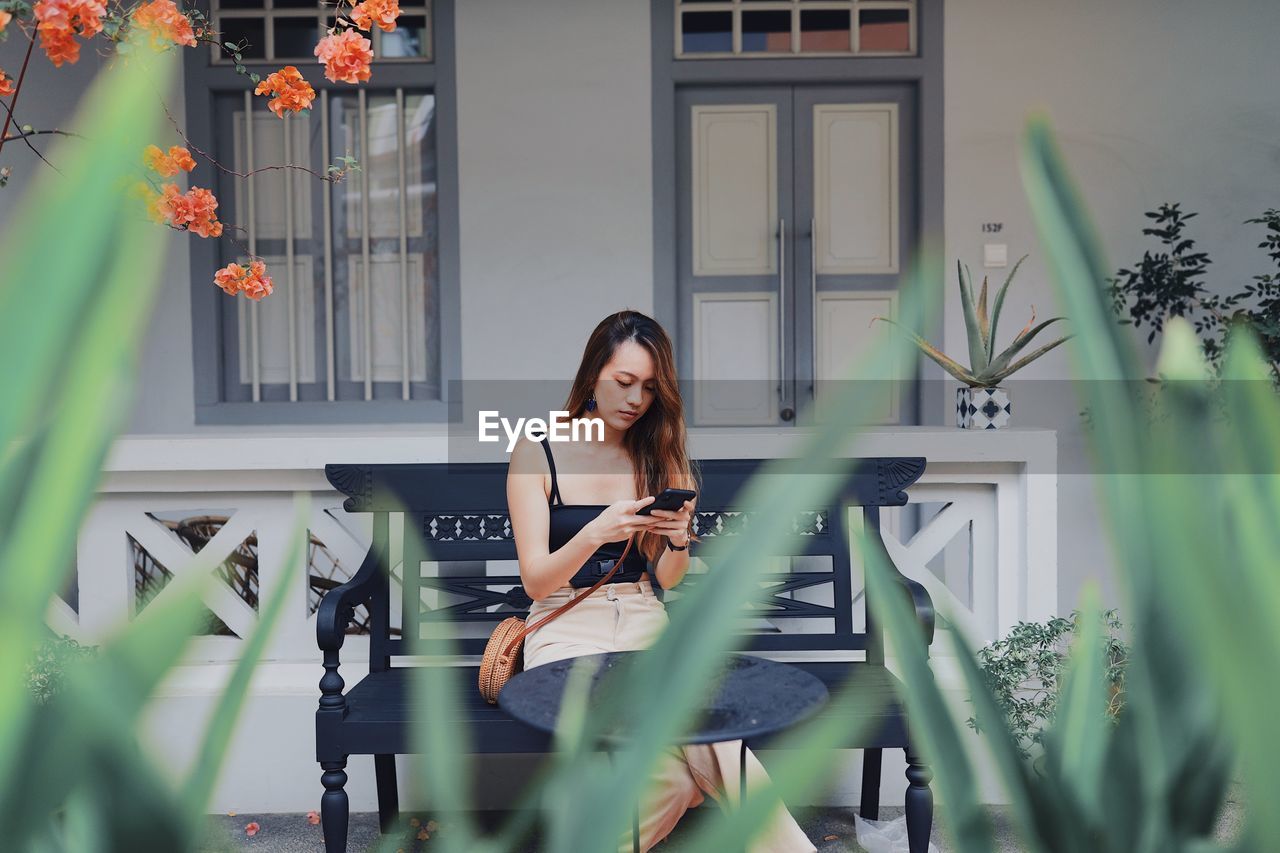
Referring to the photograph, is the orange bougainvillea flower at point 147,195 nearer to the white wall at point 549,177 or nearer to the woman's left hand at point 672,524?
the woman's left hand at point 672,524

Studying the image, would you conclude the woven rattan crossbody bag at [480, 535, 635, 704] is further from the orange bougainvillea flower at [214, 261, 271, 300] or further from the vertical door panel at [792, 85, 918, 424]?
the vertical door panel at [792, 85, 918, 424]

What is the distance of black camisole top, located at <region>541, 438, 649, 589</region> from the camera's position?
272cm

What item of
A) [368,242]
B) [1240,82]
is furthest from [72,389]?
[1240,82]

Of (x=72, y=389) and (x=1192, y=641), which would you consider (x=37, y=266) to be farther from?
(x=1192, y=641)

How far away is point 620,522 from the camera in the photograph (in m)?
2.35

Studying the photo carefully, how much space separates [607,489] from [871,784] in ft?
3.69

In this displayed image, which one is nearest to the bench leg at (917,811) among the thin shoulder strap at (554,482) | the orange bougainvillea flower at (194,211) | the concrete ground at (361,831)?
the concrete ground at (361,831)

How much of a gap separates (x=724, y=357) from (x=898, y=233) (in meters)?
1.08

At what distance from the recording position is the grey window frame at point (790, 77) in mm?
5055

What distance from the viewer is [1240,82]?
510 centimetres

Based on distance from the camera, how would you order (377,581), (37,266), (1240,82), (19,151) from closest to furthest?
(37,266) < (377,581) < (19,151) < (1240,82)

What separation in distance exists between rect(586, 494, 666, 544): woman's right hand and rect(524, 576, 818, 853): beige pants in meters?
0.20

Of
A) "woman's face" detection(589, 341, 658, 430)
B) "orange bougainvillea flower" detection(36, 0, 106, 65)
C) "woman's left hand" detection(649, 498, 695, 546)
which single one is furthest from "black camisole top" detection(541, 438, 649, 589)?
"orange bougainvillea flower" detection(36, 0, 106, 65)

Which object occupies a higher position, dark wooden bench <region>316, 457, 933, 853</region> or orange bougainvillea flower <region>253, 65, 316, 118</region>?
orange bougainvillea flower <region>253, 65, 316, 118</region>
